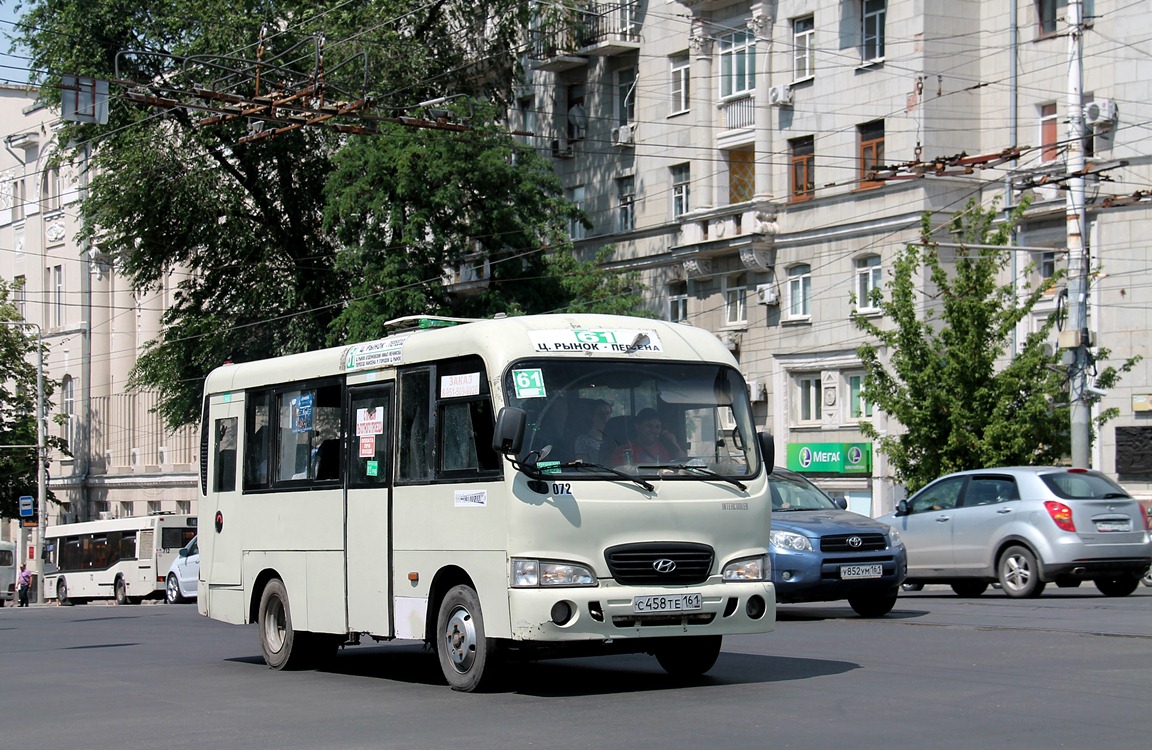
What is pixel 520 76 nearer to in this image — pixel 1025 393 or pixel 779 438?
pixel 779 438

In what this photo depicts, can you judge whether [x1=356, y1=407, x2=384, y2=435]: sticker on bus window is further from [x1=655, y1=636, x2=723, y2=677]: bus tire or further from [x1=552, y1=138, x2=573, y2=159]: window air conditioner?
[x1=552, y1=138, x2=573, y2=159]: window air conditioner

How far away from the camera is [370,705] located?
1123 centimetres

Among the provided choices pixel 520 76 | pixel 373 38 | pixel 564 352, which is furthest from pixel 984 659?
pixel 520 76

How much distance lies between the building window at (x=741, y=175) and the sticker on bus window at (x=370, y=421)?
32441mm

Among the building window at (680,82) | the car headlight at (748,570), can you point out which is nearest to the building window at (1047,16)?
the building window at (680,82)

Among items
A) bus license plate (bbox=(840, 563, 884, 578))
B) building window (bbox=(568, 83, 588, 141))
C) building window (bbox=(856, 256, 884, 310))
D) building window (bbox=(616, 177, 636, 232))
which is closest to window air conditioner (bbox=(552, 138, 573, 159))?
building window (bbox=(568, 83, 588, 141))

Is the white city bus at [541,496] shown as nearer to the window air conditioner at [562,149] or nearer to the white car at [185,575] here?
the white car at [185,575]

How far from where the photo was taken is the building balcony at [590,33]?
47750 millimetres

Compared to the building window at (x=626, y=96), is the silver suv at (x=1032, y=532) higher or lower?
lower

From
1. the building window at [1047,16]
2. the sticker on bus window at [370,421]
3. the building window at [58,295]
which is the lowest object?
the sticker on bus window at [370,421]

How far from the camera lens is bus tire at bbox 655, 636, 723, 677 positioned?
12055mm

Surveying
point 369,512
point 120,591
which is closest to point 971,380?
point 369,512

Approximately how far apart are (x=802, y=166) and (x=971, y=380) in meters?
12.2

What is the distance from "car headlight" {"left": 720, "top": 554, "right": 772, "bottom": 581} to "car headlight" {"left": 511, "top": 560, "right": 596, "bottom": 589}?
3.46 ft
